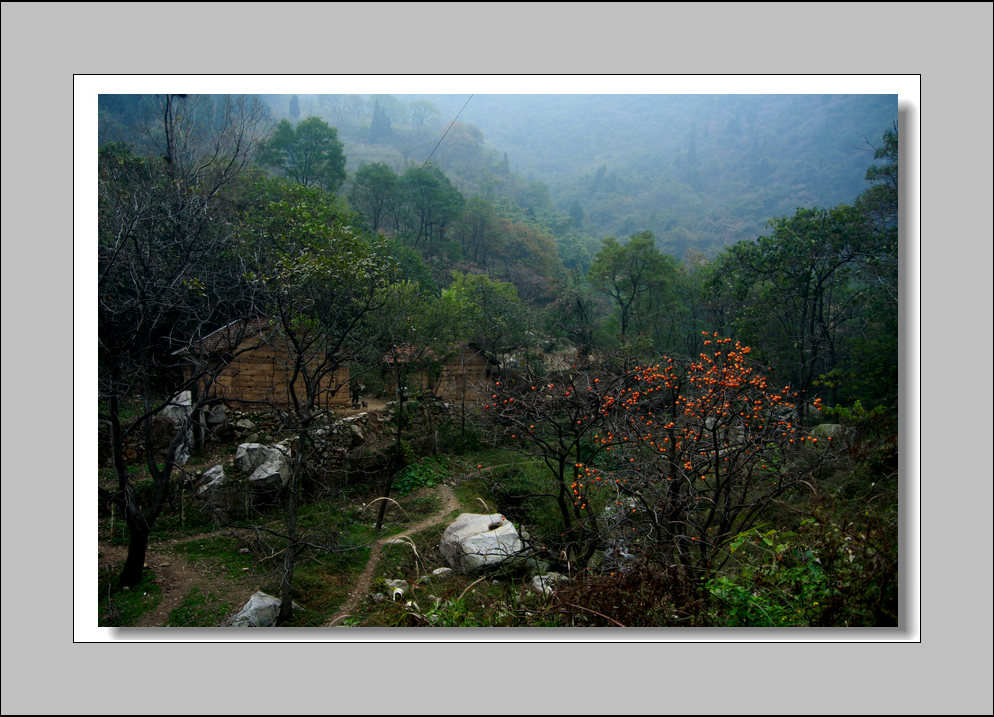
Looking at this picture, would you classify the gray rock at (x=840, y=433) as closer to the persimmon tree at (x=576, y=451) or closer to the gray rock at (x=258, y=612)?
the persimmon tree at (x=576, y=451)

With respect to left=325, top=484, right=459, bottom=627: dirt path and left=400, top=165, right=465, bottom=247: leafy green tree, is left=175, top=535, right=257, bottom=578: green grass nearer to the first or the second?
left=325, top=484, right=459, bottom=627: dirt path

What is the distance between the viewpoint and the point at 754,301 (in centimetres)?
1334

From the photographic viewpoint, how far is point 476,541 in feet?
22.9

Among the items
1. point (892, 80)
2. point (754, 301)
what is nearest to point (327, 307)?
point (892, 80)

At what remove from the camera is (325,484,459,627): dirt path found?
220 inches

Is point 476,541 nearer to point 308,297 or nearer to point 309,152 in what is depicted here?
point 308,297

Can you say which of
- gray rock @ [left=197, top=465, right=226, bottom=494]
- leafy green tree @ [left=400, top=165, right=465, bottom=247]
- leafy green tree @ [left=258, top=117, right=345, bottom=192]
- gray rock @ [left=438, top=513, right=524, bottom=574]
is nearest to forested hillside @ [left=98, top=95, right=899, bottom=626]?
gray rock @ [left=197, top=465, right=226, bottom=494]

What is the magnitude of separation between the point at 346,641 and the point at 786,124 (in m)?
16.4

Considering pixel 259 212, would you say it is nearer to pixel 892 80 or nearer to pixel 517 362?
pixel 517 362

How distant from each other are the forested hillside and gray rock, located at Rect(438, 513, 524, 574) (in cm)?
26

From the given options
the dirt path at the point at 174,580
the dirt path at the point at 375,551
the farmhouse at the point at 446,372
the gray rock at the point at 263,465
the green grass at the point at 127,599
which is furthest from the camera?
the farmhouse at the point at 446,372

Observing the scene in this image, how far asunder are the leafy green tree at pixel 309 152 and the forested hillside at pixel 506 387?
14 cm

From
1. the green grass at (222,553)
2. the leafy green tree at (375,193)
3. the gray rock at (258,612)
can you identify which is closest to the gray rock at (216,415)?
the green grass at (222,553)

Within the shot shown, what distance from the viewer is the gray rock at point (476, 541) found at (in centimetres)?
655
